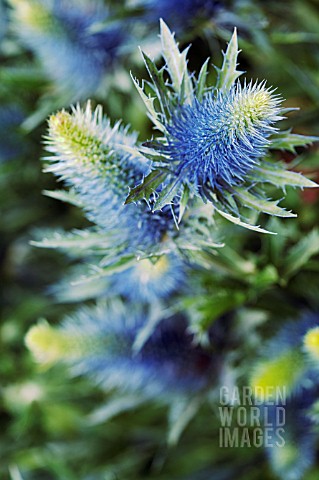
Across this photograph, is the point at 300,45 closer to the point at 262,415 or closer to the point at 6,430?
the point at 262,415

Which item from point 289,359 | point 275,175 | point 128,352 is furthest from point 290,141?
point 128,352

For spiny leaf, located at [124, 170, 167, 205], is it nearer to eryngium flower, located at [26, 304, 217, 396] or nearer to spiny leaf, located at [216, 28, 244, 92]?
spiny leaf, located at [216, 28, 244, 92]

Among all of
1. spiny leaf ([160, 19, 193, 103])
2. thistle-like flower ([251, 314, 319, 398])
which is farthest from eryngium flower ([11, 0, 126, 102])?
thistle-like flower ([251, 314, 319, 398])

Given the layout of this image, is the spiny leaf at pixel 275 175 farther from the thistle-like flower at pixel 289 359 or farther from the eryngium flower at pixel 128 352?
the eryngium flower at pixel 128 352

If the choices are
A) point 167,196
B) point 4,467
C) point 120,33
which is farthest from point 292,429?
point 120,33

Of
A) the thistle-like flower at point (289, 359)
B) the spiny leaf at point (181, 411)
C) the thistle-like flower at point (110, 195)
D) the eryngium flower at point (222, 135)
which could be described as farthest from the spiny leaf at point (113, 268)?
the spiny leaf at point (181, 411)

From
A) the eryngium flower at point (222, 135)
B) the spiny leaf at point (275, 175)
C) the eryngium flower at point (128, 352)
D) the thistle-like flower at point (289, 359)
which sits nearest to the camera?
the eryngium flower at point (222, 135)
